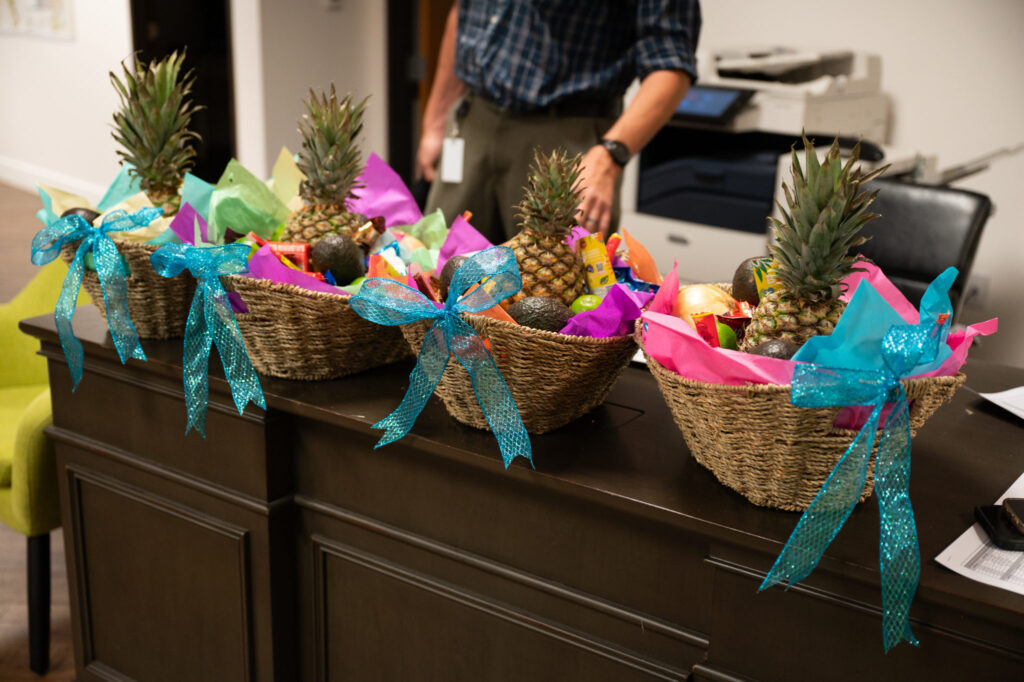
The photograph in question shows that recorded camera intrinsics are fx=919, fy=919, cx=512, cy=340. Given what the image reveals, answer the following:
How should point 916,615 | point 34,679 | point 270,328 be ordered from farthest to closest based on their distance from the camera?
point 34,679 → point 270,328 → point 916,615

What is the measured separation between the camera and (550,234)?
1244 mm

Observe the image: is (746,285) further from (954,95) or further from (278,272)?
(954,95)

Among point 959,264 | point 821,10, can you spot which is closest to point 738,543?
point 959,264

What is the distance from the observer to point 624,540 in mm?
1131

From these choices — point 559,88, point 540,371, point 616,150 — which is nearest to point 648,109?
point 616,150

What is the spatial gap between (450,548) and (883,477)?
24.0 inches

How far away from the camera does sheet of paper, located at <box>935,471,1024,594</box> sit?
899 millimetres

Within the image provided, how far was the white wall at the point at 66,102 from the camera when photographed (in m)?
5.50

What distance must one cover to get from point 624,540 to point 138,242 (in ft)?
2.85

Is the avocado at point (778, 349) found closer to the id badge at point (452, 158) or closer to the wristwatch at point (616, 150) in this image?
the wristwatch at point (616, 150)

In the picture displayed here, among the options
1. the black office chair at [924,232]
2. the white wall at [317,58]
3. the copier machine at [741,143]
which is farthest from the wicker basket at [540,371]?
the white wall at [317,58]

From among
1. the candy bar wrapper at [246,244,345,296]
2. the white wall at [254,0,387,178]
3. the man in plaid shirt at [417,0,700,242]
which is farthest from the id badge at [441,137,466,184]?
the white wall at [254,0,387,178]

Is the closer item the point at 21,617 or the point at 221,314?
the point at 221,314

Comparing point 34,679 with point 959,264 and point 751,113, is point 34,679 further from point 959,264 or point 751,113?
point 751,113
